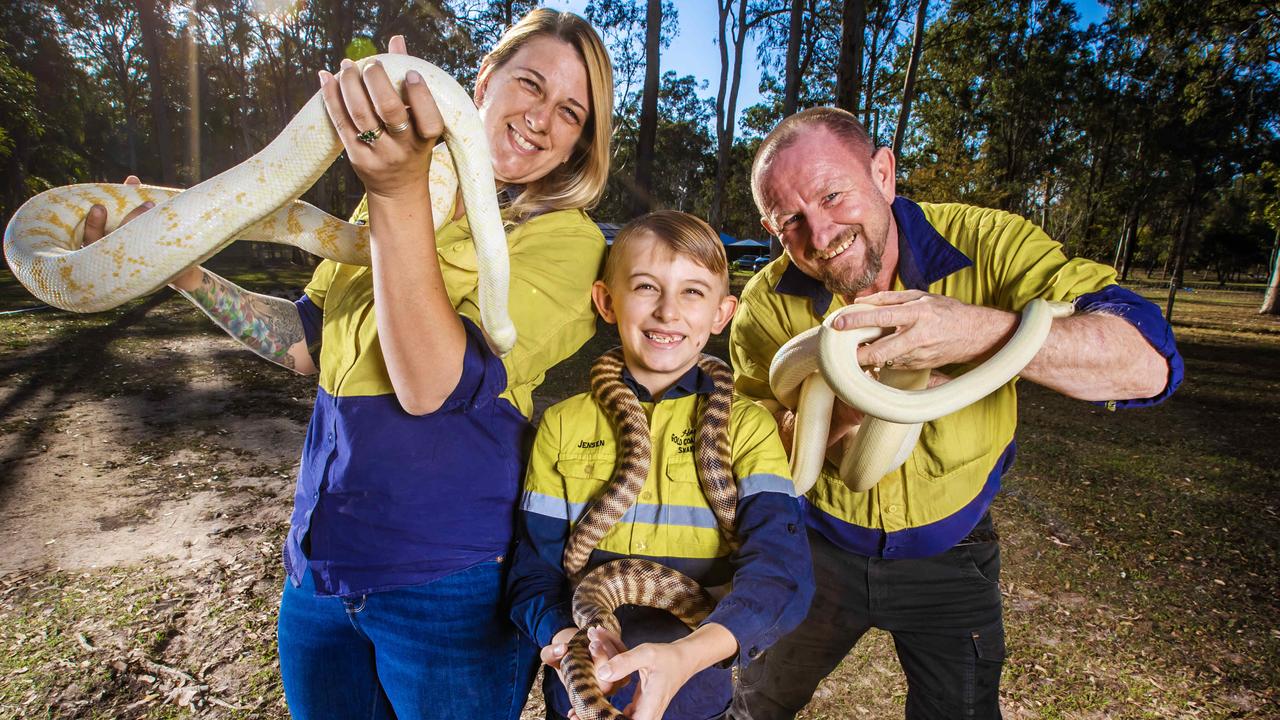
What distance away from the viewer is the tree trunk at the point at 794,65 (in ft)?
44.0

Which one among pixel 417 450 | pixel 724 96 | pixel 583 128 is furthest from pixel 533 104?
pixel 724 96

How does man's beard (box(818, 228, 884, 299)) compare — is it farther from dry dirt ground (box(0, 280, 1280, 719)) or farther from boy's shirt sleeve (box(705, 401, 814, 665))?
dry dirt ground (box(0, 280, 1280, 719))

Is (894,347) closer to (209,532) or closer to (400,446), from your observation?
(400,446)

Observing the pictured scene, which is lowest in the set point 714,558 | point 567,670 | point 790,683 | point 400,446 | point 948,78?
point 790,683

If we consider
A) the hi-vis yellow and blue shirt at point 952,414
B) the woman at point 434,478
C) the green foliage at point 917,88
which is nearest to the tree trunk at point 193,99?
the green foliage at point 917,88

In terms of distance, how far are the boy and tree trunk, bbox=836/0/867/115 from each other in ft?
31.8

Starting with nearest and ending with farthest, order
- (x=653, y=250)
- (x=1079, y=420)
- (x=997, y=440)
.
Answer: (x=653, y=250) < (x=997, y=440) < (x=1079, y=420)

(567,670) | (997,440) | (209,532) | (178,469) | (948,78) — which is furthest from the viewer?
(948,78)

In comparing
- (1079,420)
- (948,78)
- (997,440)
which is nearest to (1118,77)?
(948,78)

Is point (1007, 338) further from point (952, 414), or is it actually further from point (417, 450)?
point (417, 450)

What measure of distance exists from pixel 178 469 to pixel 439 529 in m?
5.75

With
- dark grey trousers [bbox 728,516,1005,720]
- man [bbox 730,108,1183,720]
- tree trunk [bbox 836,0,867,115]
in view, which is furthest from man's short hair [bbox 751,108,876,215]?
tree trunk [bbox 836,0,867,115]

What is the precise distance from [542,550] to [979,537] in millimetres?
1840

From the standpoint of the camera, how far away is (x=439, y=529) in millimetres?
1603
